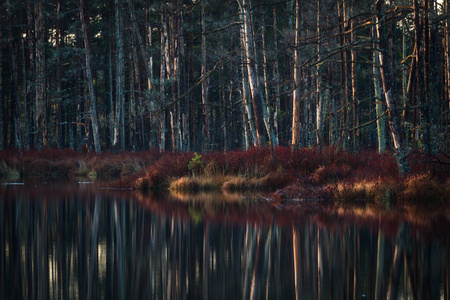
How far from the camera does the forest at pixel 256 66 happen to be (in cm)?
1550

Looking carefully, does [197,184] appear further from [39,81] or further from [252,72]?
[39,81]

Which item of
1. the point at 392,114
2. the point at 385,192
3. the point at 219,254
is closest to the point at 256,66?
the point at 392,114

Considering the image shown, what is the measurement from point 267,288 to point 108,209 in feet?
28.4

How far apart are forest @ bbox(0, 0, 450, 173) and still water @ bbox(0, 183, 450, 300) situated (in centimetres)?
406

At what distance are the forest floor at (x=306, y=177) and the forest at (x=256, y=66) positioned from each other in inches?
30.9

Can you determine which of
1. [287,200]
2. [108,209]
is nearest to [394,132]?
[287,200]

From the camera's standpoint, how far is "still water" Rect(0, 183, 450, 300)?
20.5 feet

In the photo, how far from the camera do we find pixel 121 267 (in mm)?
7477

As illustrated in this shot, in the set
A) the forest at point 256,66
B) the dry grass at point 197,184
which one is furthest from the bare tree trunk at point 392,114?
the dry grass at point 197,184

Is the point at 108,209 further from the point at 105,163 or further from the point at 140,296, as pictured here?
the point at 105,163

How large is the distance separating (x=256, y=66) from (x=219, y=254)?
93.1 ft

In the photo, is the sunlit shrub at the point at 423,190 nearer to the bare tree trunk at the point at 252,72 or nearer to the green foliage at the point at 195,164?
the green foliage at the point at 195,164

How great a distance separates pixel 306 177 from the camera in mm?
16984

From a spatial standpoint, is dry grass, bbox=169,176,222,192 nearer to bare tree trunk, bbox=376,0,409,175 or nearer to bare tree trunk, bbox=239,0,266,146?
bare tree trunk, bbox=239,0,266,146
